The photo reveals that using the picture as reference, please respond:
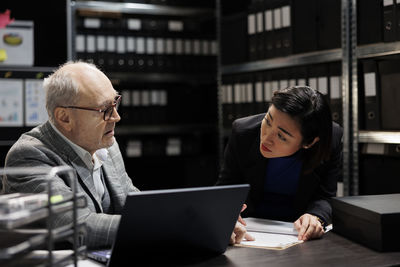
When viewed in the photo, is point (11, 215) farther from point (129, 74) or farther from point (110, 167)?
point (129, 74)

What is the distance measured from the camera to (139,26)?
153 inches

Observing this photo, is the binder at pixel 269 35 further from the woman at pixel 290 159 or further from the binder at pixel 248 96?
the woman at pixel 290 159

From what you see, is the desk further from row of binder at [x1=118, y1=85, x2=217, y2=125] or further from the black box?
row of binder at [x1=118, y1=85, x2=217, y2=125]

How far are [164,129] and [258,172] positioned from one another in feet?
6.72

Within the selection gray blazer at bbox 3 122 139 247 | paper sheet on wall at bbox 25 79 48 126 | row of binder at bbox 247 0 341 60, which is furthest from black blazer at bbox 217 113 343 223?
paper sheet on wall at bbox 25 79 48 126

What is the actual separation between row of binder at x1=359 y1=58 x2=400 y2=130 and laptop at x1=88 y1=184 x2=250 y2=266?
5.11 ft

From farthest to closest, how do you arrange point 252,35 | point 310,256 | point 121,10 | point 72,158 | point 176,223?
point 121,10
point 252,35
point 72,158
point 310,256
point 176,223

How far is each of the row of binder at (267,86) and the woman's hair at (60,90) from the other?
1628mm

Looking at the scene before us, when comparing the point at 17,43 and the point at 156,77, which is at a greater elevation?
the point at 17,43

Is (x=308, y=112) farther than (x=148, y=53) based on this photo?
No

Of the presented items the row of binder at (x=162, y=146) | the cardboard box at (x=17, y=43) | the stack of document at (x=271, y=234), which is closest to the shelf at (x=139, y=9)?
the cardboard box at (x=17, y=43)

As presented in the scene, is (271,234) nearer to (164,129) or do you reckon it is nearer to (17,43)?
(164,129)

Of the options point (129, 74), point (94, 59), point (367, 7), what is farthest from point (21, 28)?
point (367, 7)

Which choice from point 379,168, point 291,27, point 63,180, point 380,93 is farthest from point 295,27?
point 63,180
